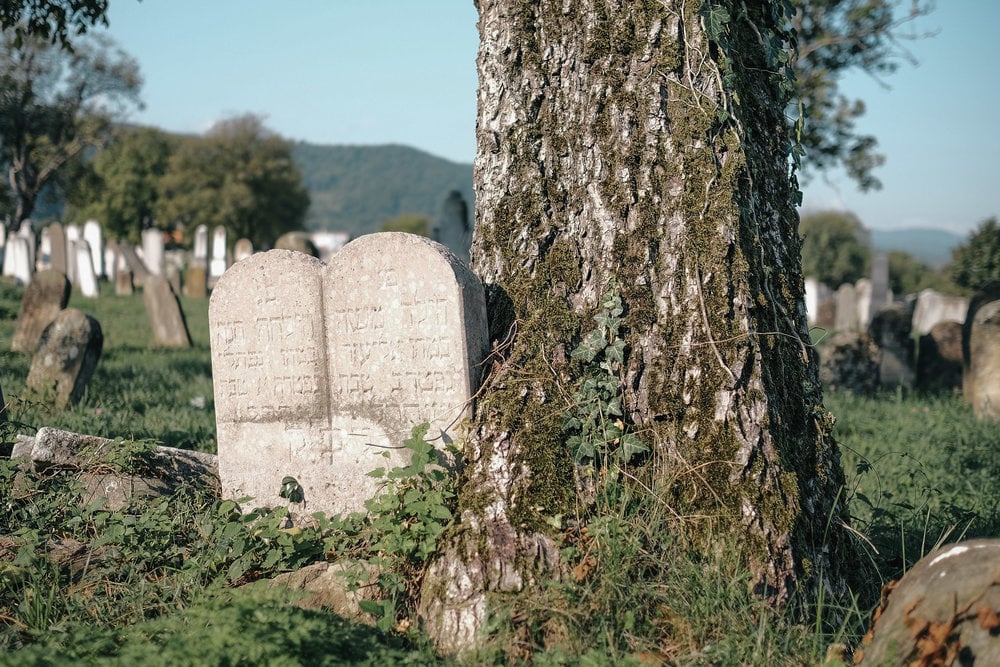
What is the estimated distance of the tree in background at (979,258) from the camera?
2358 centimetres

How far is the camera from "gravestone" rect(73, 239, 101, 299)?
21686mm

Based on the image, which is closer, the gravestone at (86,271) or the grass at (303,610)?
the grass at (303,610)

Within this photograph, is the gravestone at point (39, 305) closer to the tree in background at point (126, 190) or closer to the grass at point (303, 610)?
the grass at point (303, 610)

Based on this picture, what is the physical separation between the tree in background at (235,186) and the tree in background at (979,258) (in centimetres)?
4661

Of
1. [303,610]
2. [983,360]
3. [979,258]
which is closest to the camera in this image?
[303,610]

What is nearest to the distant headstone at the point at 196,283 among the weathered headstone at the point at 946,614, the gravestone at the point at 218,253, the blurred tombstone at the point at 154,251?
the gravestone at the point at 218,253

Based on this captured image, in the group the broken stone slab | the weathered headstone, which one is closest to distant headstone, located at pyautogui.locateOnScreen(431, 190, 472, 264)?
the broken stone slab

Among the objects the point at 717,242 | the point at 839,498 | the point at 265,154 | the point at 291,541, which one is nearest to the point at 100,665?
the point at 291,541

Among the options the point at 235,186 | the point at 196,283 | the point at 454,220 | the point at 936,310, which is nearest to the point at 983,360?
the point at 454,220

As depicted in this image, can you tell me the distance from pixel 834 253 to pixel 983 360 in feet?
173

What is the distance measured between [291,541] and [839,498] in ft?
8.15

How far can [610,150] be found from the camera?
3656mm

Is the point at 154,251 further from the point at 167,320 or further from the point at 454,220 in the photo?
the point at 167,320

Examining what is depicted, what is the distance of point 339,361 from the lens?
160 inches
